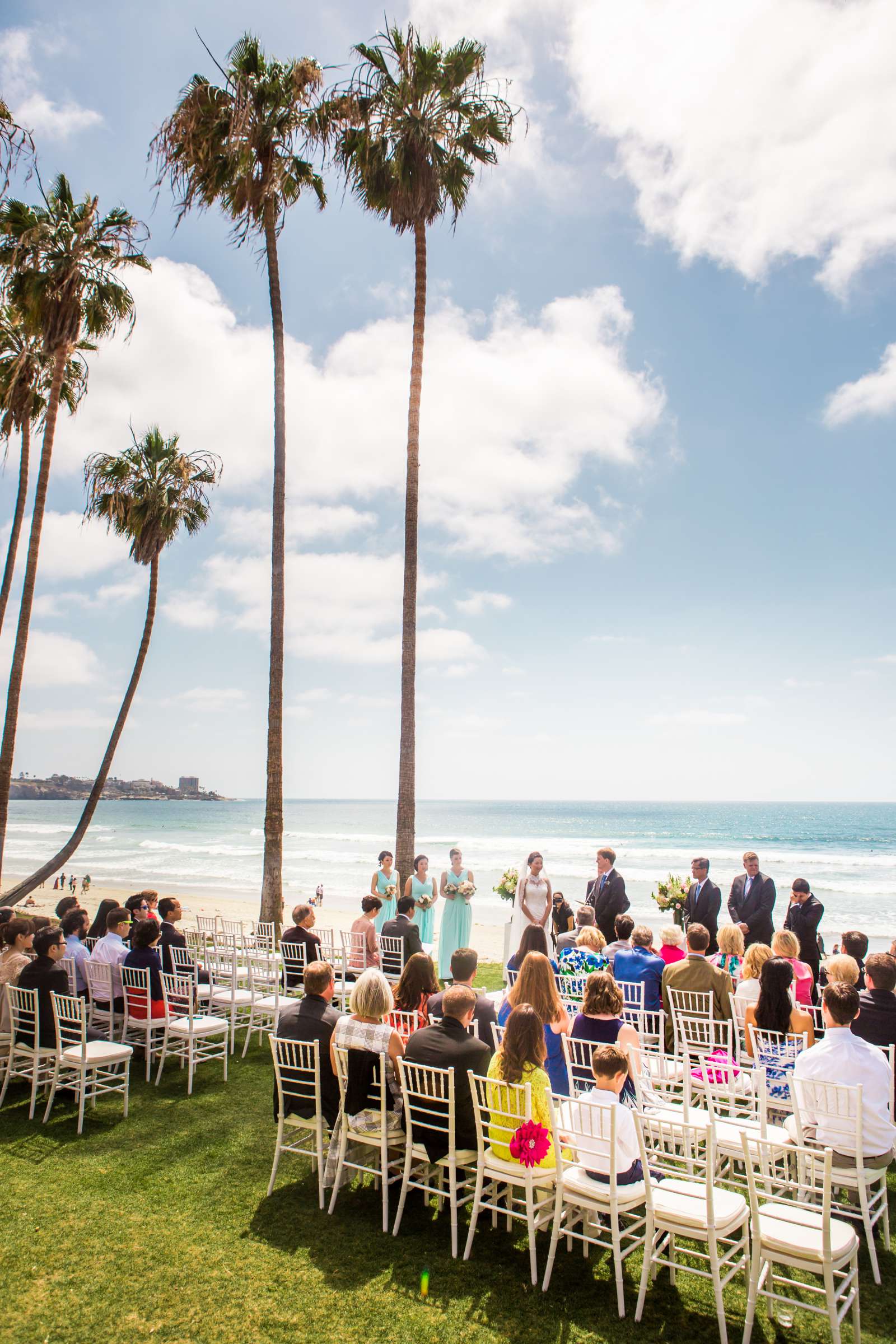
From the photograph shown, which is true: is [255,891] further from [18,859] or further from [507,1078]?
[507,1078]

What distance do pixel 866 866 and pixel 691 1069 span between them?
50821 mm

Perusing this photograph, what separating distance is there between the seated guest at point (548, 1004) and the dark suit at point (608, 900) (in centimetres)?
493

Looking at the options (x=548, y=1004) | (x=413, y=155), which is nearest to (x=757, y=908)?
(x=548, y=1004)

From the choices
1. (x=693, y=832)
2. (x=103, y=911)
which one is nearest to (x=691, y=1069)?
(x=103, y=911)

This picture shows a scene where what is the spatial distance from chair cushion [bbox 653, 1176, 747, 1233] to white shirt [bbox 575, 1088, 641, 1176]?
0.19 metres

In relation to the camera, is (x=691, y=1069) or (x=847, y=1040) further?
(x=691, y=1069)

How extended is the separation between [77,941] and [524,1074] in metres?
5.66

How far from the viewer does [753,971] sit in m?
6.34

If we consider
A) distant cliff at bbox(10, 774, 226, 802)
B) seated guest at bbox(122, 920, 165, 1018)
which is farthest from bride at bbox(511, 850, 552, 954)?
distant cliff at bbox(10, 774, 226, 802)

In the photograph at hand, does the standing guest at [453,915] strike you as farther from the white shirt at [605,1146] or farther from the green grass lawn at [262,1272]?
the white shirt at [605,1146]

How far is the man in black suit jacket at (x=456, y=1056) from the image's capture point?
4.73 meters

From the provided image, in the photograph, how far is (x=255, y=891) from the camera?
37719 millimetres

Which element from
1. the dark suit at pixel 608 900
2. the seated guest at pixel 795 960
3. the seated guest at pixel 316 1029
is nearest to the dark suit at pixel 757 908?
the dark suit at pixel 608 900

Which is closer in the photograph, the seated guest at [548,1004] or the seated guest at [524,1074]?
the seated guest at [524,1074]
